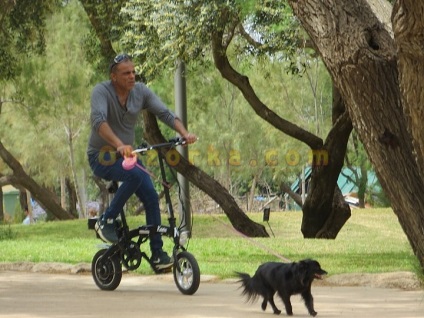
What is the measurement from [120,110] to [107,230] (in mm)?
1056

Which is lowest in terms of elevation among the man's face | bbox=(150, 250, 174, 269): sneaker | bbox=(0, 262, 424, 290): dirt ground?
bbox=(0, 262, 424, 290): dirt ground

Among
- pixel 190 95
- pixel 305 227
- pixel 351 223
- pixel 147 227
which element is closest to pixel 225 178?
pixel 190 95

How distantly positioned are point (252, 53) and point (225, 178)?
105 feet

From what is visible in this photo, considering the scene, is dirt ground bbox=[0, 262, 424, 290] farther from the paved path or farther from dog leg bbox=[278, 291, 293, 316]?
dog leg bbox=[278, 291, 293, 316]

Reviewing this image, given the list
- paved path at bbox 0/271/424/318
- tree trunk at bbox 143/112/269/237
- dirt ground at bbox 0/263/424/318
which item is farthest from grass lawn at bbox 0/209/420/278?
tree trunk at bbox 143/112/269/237

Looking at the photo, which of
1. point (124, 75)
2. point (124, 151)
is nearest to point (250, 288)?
point (124, 151)

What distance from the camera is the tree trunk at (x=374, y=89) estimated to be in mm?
7941

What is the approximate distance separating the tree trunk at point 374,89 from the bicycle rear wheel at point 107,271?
3.45 m

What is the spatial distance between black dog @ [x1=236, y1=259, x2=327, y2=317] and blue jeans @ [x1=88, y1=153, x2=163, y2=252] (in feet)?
5.69

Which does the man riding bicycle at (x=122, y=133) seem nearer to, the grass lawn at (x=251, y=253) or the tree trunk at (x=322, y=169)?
the grass lawn at (x=251, y=253)

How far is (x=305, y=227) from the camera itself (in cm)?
2309

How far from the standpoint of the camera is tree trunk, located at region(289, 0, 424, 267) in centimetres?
794

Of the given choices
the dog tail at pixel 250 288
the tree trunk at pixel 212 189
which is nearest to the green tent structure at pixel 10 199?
the tree trunk at pixel 212 189

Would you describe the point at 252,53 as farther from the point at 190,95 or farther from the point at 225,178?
the point at 225,178
